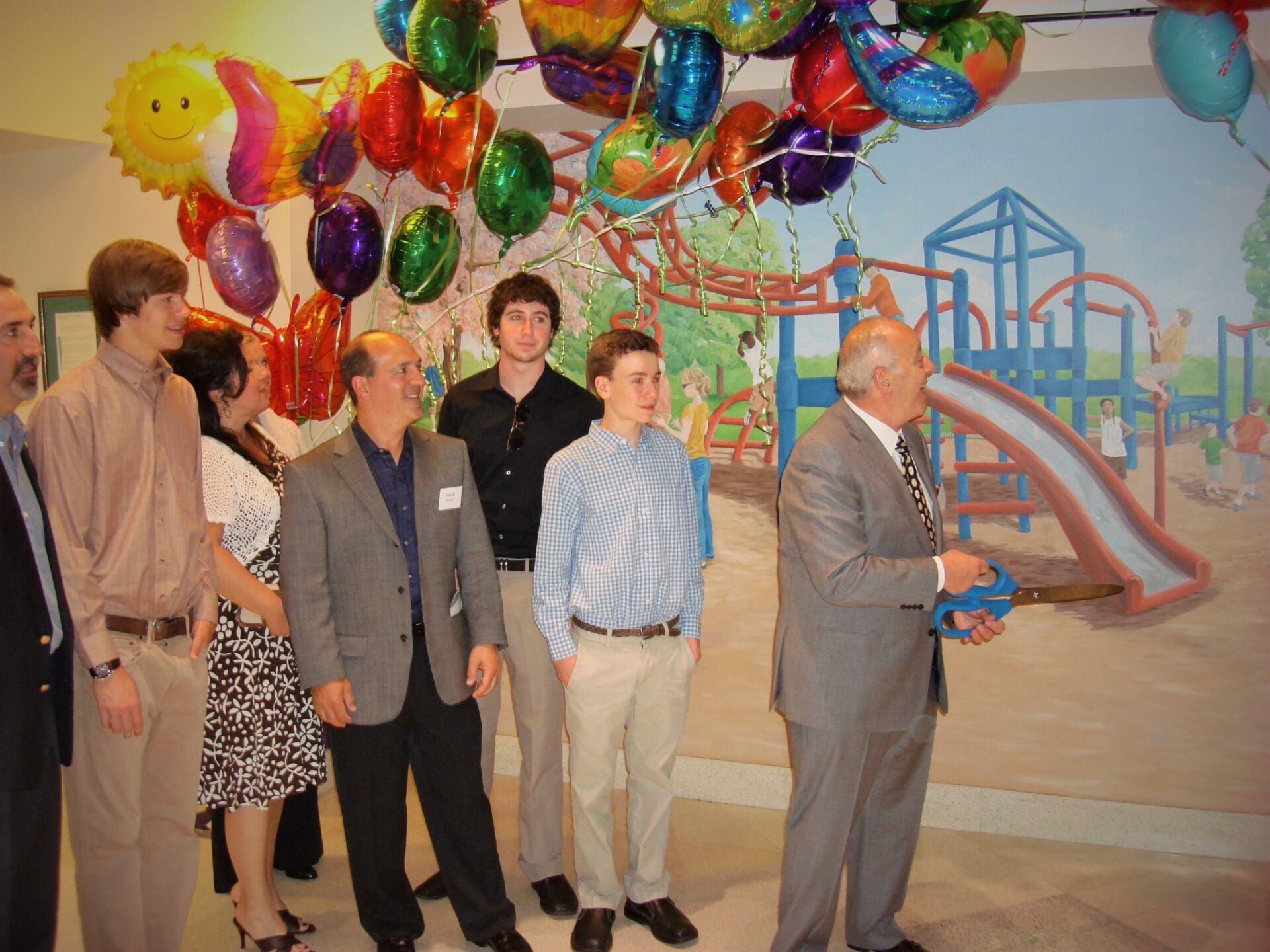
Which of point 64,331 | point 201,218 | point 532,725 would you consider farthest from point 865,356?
point 64,331

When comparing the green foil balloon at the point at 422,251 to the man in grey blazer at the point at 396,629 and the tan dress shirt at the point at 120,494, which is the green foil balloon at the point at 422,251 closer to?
the man in grey blazer at the point at 396,629

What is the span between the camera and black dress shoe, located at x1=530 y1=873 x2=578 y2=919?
264 cm

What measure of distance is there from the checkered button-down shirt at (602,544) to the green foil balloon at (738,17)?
984mm

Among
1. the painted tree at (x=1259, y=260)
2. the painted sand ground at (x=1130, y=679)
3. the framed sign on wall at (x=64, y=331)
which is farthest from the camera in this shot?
the framed sign on wall at (x=64, y=331)

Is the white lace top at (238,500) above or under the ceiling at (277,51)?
under

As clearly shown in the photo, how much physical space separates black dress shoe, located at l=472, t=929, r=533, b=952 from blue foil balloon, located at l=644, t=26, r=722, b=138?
208 centimetres

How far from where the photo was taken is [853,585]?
2041 millimetres

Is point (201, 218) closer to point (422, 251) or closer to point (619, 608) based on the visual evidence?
point (422, 251)

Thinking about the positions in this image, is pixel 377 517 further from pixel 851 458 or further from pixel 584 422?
pixel 851 458

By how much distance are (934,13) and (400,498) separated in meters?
1.71

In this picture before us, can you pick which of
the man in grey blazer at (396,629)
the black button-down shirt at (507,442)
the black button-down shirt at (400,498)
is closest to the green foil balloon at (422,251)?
the black button-down shirt at (507,442)

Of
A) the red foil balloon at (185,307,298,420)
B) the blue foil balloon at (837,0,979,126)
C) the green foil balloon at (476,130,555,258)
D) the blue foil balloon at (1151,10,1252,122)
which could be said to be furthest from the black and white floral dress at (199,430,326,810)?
the blue foil balloon at (1151,10,1252,122)

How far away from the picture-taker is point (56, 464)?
1896mm

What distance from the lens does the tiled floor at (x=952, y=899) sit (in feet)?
8.27
